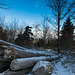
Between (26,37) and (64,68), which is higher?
(26,37)

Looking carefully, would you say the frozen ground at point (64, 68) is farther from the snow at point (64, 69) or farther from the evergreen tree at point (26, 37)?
the evergreen tree at point (26, 37)

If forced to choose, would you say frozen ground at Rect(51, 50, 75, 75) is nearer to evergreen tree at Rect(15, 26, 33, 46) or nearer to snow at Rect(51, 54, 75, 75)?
snow at Rect(51, 54, 75, 75)

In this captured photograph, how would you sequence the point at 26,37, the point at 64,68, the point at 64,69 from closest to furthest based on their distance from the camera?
1. the point at 64,69
2. the point at 64,68
3. the point at 26,37

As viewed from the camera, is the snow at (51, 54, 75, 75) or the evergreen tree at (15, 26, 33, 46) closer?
the snow at (51, 54, 75, 75)

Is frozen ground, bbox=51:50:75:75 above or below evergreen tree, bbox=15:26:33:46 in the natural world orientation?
below

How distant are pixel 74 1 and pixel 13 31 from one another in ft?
55.2

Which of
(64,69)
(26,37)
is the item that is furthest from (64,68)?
(26,37)

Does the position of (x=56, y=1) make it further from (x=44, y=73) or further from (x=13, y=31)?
(x=13, y=31)

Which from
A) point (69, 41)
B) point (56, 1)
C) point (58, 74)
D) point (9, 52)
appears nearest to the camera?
point (58, 74)

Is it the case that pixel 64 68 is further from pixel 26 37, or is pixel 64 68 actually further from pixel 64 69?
pixel 26 37

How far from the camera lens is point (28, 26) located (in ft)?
70.5

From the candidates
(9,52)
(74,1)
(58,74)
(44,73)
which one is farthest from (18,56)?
(74,1)

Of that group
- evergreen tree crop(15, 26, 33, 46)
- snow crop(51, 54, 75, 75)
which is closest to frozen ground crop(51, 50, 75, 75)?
snow crop(51, 54, 75, 75)

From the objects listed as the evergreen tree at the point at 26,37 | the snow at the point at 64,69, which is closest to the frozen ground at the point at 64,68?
the snow at the point at 64,69
